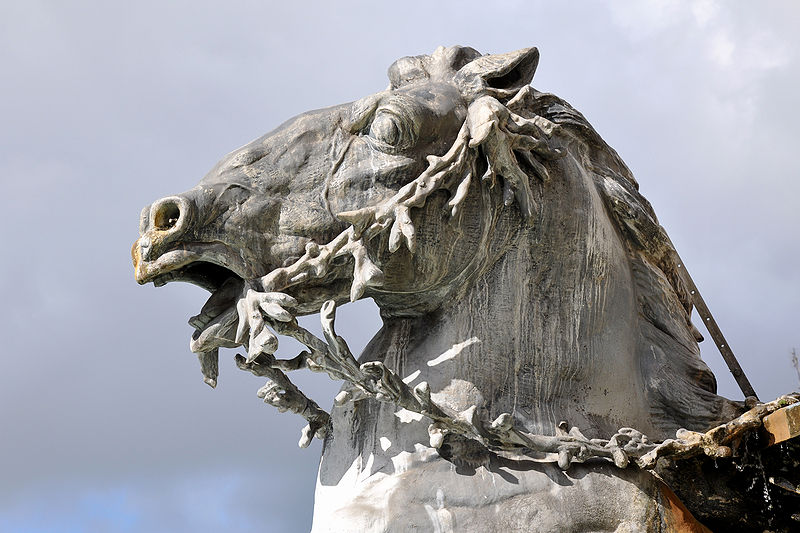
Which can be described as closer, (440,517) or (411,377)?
(440,517)

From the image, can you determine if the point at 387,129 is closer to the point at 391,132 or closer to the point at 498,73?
the point at 391,132

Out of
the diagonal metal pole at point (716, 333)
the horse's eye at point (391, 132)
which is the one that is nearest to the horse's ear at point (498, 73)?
the horse's eye at point (391, 132)

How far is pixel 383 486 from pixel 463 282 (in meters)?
0.66

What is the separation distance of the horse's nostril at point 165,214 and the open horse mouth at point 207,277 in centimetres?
7

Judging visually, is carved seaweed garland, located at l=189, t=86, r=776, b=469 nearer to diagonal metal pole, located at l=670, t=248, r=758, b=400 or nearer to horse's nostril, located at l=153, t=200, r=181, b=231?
horse's nostril, located at l=153, t=200, r=181, b=231

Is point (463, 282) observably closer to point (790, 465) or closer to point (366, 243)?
point (366, 243)

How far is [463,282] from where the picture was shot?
320 cm

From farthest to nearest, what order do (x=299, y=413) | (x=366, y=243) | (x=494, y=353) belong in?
1. (x=299, y=413)
2. (x=494, y=353)
3. (x=366, y=243)

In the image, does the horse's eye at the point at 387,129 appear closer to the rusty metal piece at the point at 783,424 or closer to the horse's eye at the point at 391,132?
the horse's eye at the point at 391,132

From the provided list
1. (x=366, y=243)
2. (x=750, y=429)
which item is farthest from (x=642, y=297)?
(x=366, y=243)

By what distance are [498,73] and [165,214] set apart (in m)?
1.12

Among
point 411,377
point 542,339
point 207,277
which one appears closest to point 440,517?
point 411,377

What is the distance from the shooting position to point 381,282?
2.96 meters

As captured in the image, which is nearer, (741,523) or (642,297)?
(741,523)
